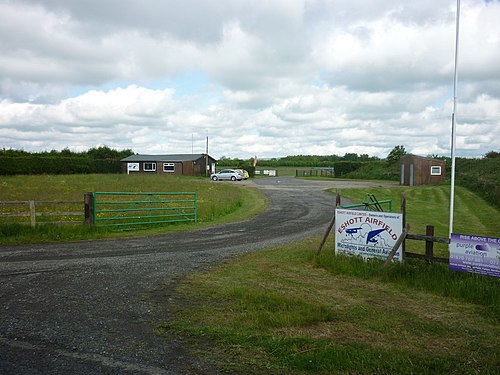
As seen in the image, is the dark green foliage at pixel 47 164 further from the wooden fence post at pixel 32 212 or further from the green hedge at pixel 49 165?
the wooden fence post at pixel 32 212

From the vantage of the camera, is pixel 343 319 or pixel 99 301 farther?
pixel 99 301

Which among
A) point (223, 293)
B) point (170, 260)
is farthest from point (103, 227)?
point (223, 293)

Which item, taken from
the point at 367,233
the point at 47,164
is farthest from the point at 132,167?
the point at 367,233

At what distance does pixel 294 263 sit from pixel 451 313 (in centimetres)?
406

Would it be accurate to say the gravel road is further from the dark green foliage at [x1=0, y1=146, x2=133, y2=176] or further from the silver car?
the dark green foliage at [x1=0, y1=146, x2=133, y2=176]

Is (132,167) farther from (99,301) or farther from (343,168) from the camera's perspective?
(99,301)

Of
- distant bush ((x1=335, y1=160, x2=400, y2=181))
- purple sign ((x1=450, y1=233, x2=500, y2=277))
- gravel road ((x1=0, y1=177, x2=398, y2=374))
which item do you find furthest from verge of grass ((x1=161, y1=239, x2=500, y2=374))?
distant bush ((x1=335, y1=160, x2=400, y2=181))

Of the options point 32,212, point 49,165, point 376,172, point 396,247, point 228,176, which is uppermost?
point 49,165

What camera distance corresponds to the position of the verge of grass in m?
4.79

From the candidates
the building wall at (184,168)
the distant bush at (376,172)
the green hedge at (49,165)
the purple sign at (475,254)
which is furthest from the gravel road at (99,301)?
the building wall at (184,168)

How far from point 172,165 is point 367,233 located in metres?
58.9

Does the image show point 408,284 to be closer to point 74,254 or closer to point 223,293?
point 223,293

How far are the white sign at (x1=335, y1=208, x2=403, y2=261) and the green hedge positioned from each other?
56273mm

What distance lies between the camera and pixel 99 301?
6.98 meters
